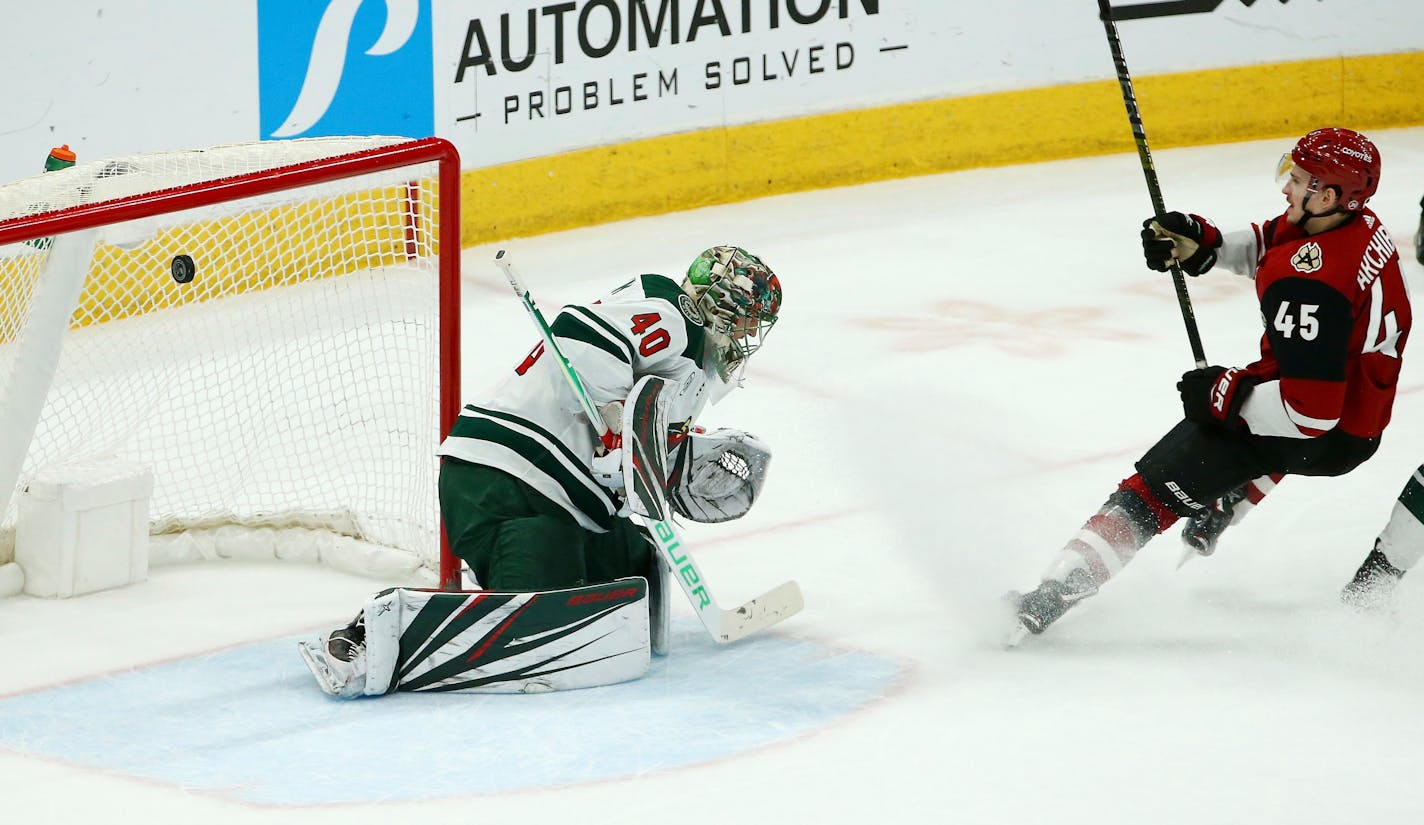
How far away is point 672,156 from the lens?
6848mm

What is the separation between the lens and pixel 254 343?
416 centimetres

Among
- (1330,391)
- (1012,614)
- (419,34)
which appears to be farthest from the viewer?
(419,34)

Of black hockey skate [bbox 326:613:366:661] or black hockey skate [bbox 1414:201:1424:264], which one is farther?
black hockey skate [bbox 1414:201:1424:264]

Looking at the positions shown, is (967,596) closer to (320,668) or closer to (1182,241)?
(1182,241)

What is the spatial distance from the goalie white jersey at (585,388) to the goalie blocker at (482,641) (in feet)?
0.81

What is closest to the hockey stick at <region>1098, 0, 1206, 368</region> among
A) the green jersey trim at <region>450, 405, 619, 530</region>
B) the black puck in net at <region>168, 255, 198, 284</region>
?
the green jersey trim at <region>450, 405, 619, 530</region>

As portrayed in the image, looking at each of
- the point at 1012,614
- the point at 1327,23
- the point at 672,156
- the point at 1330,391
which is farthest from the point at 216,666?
the point at 1327,23

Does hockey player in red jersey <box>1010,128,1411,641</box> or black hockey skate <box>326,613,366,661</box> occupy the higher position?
hockey player in red jersey <box>1010,128,1411,641</box>

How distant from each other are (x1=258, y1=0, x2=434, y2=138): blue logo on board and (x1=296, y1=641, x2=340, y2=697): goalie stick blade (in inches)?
A: 114

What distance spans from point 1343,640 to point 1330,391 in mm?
515

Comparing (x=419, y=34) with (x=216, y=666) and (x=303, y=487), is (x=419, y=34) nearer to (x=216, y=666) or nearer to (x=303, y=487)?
(x=303, y=487)

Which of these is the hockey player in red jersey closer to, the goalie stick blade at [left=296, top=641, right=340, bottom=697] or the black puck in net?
the goalie stick blade at [left=296, top=641, right=340, bottom=697]

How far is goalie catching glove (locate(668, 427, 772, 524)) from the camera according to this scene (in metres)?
3.39

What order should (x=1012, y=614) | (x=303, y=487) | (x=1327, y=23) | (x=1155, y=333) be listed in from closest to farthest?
(x=1012, y=614), (x=303, y=487), (x=1155, y=333), (x=1327, y=23)
